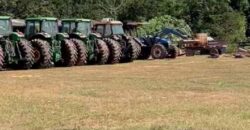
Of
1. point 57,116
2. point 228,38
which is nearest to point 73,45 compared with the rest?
point 57,116

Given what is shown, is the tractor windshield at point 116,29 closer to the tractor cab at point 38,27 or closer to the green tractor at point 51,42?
the green tractor at point 51,42

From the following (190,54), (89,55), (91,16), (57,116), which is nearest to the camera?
(57,116)

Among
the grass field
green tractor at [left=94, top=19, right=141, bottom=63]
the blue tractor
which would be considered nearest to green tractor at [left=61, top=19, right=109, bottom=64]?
green tractor at [left=94, top=19, right=141, bottom=63]

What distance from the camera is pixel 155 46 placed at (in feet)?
119

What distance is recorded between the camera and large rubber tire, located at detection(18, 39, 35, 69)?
2377 cm

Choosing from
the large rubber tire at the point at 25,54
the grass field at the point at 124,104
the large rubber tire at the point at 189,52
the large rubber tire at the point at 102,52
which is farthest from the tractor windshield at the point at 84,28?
the large rubber tire at the point at 189,52

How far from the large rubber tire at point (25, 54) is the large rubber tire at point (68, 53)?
2.38 meters

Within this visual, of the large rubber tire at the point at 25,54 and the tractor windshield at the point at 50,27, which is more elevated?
the tractor windshield at the point at 50,27

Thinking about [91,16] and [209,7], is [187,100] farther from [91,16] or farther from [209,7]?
[209,7]

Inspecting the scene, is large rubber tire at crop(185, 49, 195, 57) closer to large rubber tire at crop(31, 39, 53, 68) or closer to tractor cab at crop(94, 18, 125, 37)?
tractor cab at crop(94, 18, 125, 37)

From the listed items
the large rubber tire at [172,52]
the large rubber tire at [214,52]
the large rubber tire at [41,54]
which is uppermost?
the large rubber tire at [41,54]

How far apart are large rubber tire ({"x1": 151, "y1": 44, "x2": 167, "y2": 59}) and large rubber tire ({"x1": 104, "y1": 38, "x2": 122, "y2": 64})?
250 inches

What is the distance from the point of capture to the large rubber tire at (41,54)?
24625mm

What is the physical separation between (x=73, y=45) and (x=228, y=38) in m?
28.6
